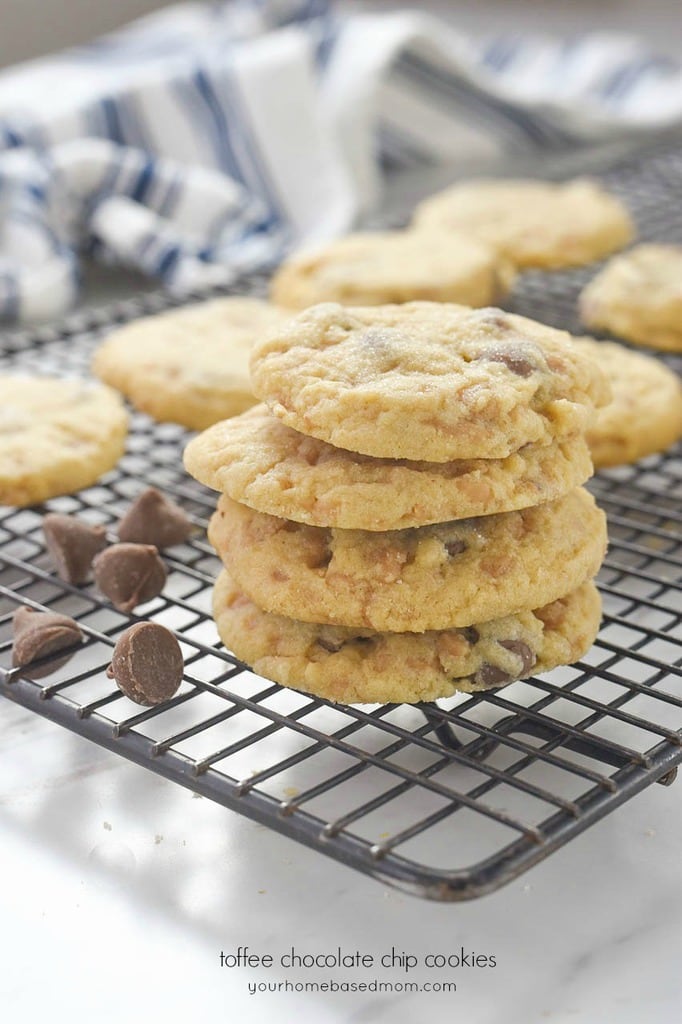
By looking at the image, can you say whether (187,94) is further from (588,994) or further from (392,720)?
(588,994)

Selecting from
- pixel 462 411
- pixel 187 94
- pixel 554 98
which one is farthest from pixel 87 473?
pixel 554 98

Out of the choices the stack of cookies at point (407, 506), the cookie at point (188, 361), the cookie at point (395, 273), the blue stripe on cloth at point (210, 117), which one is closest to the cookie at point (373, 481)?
the stack of cookies at point (407, 506)

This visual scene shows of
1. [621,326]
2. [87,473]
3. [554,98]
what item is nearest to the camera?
[87,473]

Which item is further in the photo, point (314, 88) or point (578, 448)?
point (314, 88)

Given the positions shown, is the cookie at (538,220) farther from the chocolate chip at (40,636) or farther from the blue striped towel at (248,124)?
the chocolate chip at (40,636)

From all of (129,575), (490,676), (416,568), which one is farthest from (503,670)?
(129,575)

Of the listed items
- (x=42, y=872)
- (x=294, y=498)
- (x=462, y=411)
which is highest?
(x=462, y=411)
